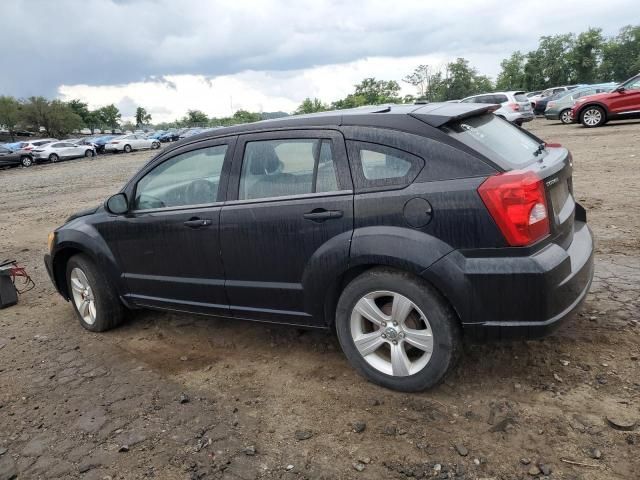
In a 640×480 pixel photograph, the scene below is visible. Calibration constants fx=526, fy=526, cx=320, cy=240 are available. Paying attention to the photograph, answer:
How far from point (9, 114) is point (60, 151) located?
4162 cm

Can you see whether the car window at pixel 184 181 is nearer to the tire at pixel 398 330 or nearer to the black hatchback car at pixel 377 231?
the black hatchback car at pixel 377 231

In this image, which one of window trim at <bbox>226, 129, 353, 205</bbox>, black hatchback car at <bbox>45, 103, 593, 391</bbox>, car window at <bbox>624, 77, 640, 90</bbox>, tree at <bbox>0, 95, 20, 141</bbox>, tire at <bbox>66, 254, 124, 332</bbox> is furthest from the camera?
tree at <bbox>0, 95, 20, 141</bbox>

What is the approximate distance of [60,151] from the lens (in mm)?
34250

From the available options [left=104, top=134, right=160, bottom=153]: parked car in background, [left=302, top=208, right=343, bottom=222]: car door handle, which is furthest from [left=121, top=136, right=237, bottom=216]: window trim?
[left=104, top=134, right=160, bottom=153]: parked car in background

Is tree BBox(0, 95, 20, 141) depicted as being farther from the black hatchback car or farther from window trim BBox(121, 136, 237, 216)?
the black hatchback car

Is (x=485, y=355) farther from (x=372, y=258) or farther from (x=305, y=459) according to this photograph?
(x=305, y=459)

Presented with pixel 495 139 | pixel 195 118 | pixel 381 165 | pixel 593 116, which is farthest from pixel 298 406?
pixel 195 118

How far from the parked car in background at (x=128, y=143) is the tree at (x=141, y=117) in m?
85.0

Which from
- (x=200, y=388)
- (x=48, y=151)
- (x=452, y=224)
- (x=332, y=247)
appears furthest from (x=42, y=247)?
(x=48, y=151)

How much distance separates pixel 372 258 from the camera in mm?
2984

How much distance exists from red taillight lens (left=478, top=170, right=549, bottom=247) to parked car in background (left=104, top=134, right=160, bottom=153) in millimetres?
41176

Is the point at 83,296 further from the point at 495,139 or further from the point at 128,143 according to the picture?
the point at 128,143

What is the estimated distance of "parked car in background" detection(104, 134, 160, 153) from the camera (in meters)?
40.0

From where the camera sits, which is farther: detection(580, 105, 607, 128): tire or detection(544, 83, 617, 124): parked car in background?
detection(544, 83, 617, 124): parked car in background
